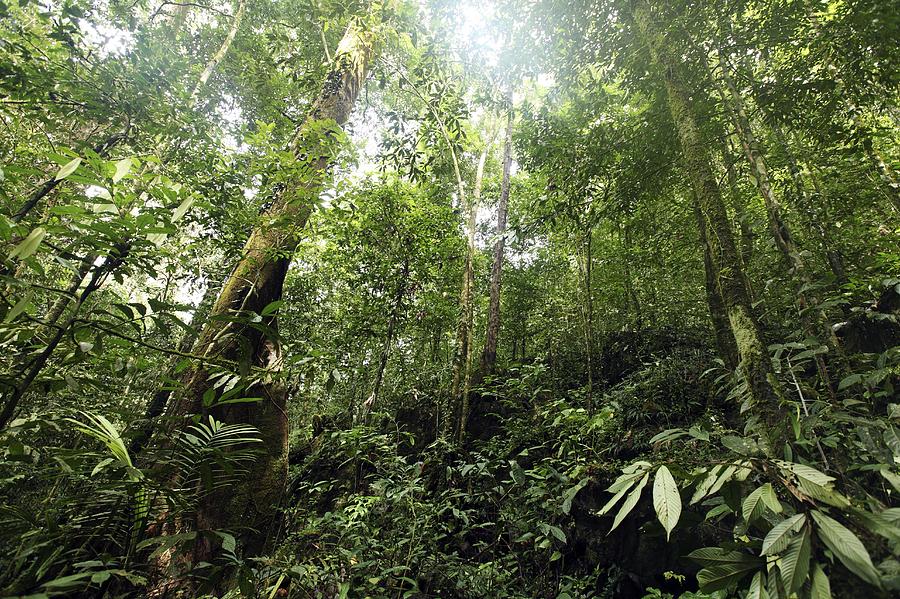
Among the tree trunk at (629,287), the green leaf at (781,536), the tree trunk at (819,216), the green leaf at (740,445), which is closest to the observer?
the green leaf at (781,536)

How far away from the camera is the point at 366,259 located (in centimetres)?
641

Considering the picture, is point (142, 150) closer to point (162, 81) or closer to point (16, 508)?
point (162, 81)

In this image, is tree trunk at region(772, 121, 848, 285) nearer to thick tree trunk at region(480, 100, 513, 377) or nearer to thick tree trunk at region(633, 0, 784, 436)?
thick tree trunk at region(633, 0, 784, 436)

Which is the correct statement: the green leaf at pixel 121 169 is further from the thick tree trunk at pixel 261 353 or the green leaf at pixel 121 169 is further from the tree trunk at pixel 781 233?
the tree trunk at pixel 781 233

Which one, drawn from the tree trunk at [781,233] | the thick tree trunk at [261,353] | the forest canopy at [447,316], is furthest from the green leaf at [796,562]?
the thick tree trunk at [261,353]

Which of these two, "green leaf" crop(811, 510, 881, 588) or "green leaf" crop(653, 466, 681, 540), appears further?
"green leaf" crop(653, 466, 681, 540)

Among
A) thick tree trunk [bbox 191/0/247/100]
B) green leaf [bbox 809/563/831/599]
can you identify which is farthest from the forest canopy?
thick tree trunk [bbox 191/0/247/100]

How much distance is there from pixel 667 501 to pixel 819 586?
0.86 feet

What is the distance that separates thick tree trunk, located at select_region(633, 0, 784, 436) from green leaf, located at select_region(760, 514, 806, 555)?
1.96ft

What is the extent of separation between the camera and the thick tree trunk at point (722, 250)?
1.56 meters

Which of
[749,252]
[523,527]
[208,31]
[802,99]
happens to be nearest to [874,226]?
[749,252]

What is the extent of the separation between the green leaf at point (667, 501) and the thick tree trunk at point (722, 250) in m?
0.66

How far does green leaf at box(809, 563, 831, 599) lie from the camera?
690 millimetres

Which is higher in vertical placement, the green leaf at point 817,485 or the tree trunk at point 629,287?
the tree trunk at point 629,287
